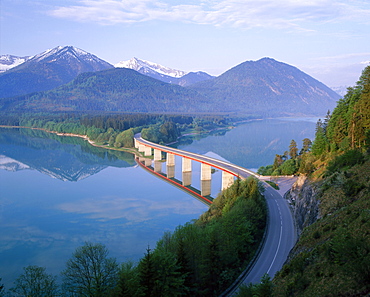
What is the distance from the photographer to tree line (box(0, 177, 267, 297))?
13344mm

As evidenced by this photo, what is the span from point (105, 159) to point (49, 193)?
85.2 ft

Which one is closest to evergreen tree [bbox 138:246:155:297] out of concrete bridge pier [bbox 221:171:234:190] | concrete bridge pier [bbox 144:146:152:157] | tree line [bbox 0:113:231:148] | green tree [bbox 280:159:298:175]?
green tree [bbox 280:159:298:175]

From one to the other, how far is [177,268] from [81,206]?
23855 mm

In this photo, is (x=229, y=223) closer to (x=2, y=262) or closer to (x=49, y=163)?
(x=2, y=262)

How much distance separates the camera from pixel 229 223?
19.3m

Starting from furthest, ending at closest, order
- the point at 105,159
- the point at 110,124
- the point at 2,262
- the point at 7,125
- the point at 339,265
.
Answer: the point at 7,125
the point at 110,124
the point at 105,159
the point at 2,262
the point at 339,265

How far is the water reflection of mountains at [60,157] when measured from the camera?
185 ft

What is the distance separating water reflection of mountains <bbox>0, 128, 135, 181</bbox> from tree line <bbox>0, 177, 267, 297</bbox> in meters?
34.6

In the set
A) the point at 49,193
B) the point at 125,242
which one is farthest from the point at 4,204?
the point at 125,242

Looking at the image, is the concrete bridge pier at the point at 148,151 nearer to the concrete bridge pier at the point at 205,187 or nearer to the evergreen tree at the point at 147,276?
the concrete bridge pier at the point at 205,187

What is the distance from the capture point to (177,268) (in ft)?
46.1

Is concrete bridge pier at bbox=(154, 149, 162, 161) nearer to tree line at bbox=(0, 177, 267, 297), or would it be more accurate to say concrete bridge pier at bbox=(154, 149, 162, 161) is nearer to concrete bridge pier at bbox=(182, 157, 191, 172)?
concrete bridge pier at bbox=(182, 157, 191, 172)

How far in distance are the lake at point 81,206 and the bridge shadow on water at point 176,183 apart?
0.93 m

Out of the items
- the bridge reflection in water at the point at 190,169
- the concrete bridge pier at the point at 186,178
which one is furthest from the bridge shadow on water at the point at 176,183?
the concrete bridge pier at the point at 186,178
